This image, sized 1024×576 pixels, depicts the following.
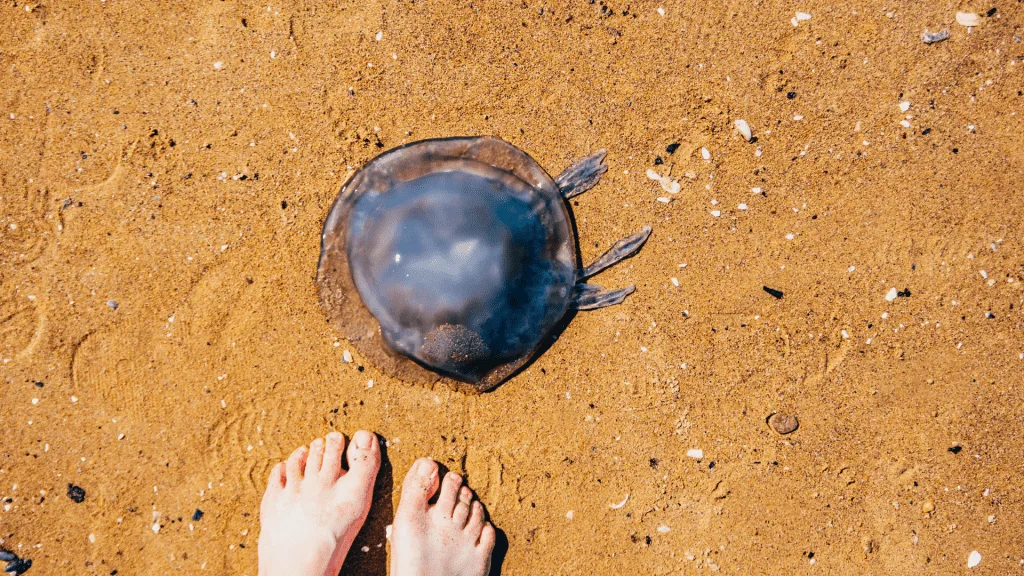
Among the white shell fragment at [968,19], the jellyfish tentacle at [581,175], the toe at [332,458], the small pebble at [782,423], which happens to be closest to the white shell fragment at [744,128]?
the jellyfish tentacle at [581,175]

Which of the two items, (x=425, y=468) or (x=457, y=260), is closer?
(x=457, y=260)

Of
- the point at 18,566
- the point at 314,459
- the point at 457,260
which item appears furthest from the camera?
the point at 314,459

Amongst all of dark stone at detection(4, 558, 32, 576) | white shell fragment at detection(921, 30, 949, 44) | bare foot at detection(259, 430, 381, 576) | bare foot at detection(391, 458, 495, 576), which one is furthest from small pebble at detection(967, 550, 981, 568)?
dark stone at detection(4, 558, 32, 576)

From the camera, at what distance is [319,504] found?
97.0 inches

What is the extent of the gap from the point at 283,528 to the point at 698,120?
8.63 ft

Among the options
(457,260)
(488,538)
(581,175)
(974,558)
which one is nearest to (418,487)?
(488,538)

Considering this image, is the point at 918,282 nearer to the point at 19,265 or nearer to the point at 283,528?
the point at 283,528

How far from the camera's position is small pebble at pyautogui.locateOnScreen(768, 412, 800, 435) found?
2.54m

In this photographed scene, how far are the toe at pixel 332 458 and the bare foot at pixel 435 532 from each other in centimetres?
31

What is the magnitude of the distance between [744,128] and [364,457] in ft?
7.50

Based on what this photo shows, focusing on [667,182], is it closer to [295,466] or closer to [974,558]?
Result: [295,466]

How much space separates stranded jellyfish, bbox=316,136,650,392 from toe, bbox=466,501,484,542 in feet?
1.82

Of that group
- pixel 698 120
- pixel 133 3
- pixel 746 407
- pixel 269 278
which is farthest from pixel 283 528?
pixel 698 120

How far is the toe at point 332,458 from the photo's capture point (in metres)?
2.46
